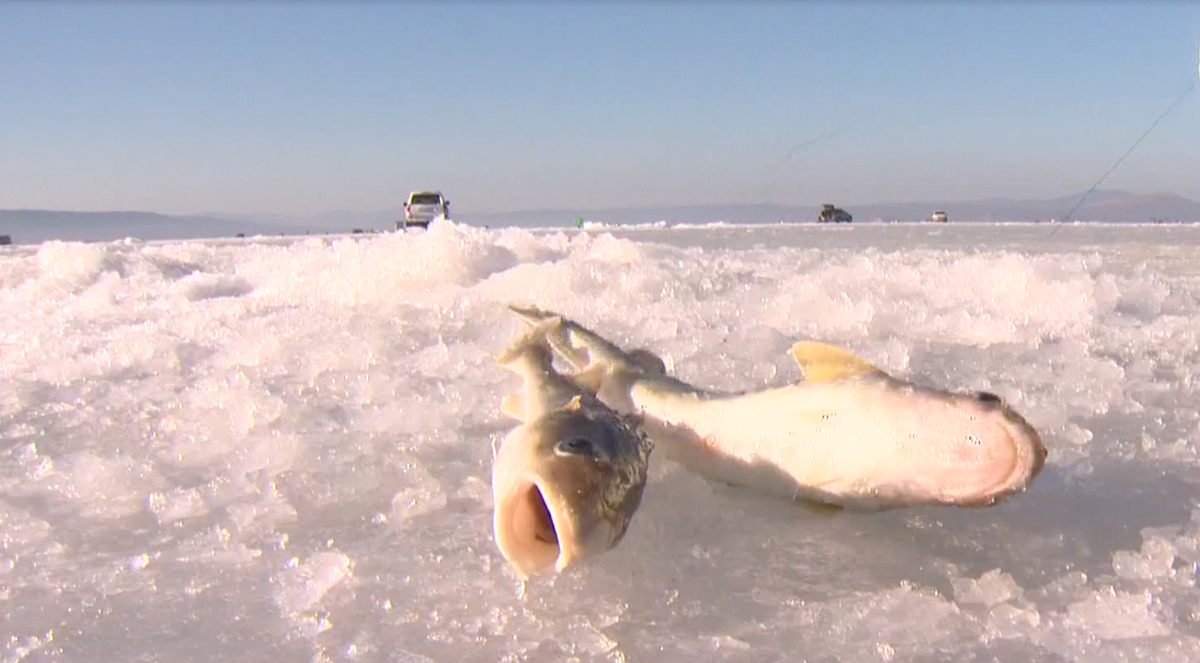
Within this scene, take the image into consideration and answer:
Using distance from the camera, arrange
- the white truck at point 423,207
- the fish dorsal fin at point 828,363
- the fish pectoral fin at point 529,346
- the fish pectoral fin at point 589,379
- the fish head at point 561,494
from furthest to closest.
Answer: the white truck at point 423,207 < the fish pectoral fin at point 529,346 < the fish pectoral fin at point 589,379 < the fish dorsal fin at point 828,363 < the fish head at point 561,494

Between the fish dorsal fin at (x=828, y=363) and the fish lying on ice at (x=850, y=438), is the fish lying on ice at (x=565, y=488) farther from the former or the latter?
the fish dorsal fin at (x=828, y=363)

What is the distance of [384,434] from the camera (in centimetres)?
275

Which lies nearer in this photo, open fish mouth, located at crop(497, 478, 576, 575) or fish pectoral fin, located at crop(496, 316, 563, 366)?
open fish mouth, located at crop(497, 478, 576, 575)

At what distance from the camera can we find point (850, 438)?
184 centimetres

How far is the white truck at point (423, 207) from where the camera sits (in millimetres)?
27109

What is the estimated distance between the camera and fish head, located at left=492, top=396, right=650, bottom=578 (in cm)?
155

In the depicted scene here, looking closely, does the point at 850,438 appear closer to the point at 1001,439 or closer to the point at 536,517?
the point at 1001,439

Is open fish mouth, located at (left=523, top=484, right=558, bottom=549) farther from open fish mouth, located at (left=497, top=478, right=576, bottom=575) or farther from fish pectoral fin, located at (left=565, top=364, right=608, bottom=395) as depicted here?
fish pectoral fin, located at (left=565, top=364, right=608, bottom=395)

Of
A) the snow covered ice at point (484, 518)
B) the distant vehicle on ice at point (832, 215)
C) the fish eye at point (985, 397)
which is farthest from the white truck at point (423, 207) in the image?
the fish eye at point (985, 397)

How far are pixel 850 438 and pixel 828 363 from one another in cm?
20

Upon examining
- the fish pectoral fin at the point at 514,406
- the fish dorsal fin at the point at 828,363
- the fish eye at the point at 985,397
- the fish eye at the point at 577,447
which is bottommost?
the fish pectoral fin at the point at 514,406

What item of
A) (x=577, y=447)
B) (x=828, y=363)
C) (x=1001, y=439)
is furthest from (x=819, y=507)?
(x=577, y=447)

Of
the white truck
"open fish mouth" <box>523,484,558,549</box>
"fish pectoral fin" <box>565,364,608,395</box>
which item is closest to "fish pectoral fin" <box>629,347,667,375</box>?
"fish pectoral fin" <box>565,364,608,395</box>

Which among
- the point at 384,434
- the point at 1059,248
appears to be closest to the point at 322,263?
the point at 384,434
